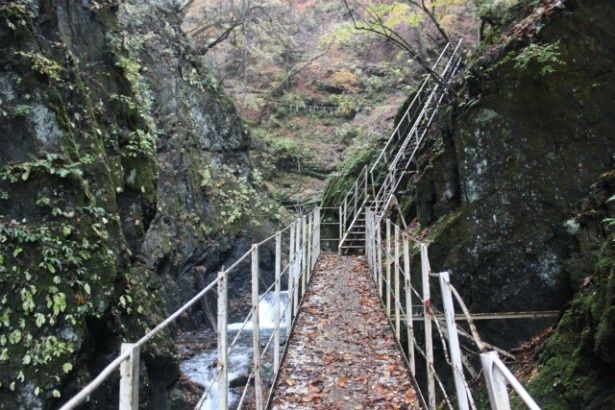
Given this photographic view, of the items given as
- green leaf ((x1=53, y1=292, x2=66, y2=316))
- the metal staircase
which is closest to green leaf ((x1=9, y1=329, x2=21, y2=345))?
green leaf ((x1=53, y1=292, x2=66, y2=316))

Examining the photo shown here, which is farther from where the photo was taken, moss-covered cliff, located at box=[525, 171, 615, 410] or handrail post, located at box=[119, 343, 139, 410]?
moss-covered cliff, located at box=[525, 171, 615, 410]

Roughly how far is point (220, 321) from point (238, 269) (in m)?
15.1

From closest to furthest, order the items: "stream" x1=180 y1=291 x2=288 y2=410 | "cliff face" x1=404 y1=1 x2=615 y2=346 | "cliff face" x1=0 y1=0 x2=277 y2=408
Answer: "cliff face" x1=0 y1=0 x2=277 y2=408
"cliff face" x1=404 y1=1 x2=615 y2=346
"stream" x1=180 y1=291 x2=288 y2=410

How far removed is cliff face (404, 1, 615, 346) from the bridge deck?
1.98m

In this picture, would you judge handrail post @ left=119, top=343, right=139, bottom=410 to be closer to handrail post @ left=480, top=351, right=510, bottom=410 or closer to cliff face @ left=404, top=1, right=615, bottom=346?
handrail post @ left=480, top=351, right=510, bottom=410

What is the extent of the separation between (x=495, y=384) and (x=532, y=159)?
7.10m

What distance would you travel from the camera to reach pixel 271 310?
17.0 meters

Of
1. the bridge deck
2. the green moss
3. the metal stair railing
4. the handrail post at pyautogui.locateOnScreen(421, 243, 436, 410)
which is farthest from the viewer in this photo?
the metal stair railing

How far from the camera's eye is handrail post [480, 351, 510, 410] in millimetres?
1593

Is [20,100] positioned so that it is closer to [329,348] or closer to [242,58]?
[329,348]

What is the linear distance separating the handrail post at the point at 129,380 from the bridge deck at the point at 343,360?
3.13 meters

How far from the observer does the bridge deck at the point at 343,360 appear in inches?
182

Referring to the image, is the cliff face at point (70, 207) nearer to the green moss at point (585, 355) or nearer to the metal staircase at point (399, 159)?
the green moss at point (585, 355)

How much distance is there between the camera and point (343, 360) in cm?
562
